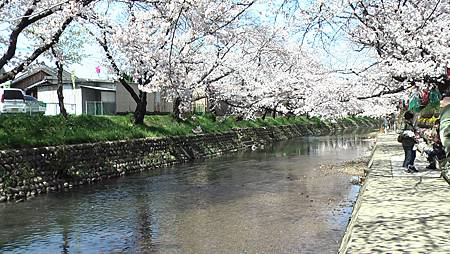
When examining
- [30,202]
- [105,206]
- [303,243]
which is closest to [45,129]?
[30,202]

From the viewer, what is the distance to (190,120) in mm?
29828

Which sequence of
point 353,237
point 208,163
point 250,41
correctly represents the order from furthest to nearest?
point 250,41 < point 208,163 < point 353,237

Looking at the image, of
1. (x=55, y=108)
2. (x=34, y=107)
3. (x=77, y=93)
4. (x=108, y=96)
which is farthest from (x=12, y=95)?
(x=108, y=96)

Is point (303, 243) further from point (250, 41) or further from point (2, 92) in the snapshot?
point (2, 92)

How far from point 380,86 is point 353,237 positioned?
13664 millimetres

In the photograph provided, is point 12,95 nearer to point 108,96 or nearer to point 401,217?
point 108,96

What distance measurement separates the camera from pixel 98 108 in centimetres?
3133

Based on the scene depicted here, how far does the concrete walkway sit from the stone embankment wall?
982 cm

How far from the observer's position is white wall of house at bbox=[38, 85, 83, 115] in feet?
96.4

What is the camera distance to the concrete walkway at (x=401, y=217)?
18.7 ft

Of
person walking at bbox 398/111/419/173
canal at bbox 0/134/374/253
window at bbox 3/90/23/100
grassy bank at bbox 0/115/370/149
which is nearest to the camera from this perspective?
canal at bbox 0/134/374/253

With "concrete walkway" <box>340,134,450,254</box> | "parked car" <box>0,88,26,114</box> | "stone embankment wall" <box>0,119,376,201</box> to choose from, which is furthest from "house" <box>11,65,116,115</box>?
"concrete walkway" <box>340,134,450,254</box>

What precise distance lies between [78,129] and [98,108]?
1272 centimetres

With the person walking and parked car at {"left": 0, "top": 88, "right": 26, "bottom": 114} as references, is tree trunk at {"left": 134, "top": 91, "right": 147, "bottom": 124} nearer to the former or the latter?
parked car at {"left": 0, "top": 88, "right": 26, "bottom": 114}
